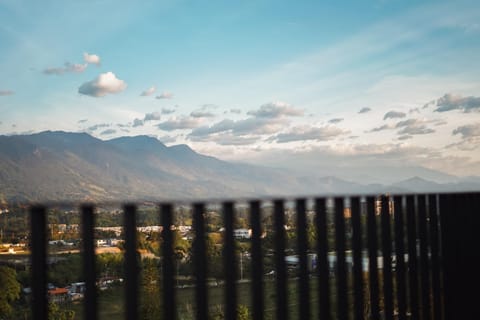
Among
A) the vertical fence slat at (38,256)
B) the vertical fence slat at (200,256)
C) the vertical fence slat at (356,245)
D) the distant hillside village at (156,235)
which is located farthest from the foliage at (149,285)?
the vertical fence slat at (356,245)

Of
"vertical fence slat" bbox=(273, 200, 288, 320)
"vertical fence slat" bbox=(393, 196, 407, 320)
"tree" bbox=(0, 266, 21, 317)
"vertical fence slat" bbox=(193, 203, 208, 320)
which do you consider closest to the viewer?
"vertical fence slat" bbox=(193, 203, 208, 320)

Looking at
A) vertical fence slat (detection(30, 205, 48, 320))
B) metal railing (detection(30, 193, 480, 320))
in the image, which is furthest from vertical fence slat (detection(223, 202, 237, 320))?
vertical fence slat (detection(30, 205, 48, 320))

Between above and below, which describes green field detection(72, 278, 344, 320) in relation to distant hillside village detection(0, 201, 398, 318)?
below

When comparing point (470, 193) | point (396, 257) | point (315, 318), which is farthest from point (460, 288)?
point (315, 318)

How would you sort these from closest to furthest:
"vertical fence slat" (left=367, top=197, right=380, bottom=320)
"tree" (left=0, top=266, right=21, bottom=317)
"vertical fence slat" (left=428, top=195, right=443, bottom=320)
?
"vertical fence slat" (left=367, top=197, right=380, bottom=320) → "vertical fence slat" (left=428, top=195, right=443, bottom=320) → "tree" (left=0, top=266, right=21, bottom=317)

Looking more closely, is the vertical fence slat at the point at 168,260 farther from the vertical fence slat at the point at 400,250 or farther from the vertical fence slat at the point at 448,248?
the vertical fence slat at the point at 448,248

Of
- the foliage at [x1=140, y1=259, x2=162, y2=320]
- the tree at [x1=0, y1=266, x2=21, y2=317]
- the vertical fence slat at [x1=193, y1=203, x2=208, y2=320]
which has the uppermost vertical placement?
the vertical fence slat at [x1=193, y1=203, x2=208, y2=320]

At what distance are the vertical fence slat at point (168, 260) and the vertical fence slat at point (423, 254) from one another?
8.15 feet

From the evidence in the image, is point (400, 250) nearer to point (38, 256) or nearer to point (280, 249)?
point (280, 249)

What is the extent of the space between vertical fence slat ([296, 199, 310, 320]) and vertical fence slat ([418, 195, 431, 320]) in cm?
153

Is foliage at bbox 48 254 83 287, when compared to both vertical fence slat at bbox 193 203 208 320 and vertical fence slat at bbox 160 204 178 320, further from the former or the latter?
vertical fence slat at bbox 193 203 208 320

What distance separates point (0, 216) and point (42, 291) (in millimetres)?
1015

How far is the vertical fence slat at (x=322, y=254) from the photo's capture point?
308 centimetres

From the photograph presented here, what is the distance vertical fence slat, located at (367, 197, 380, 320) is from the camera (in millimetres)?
3518
